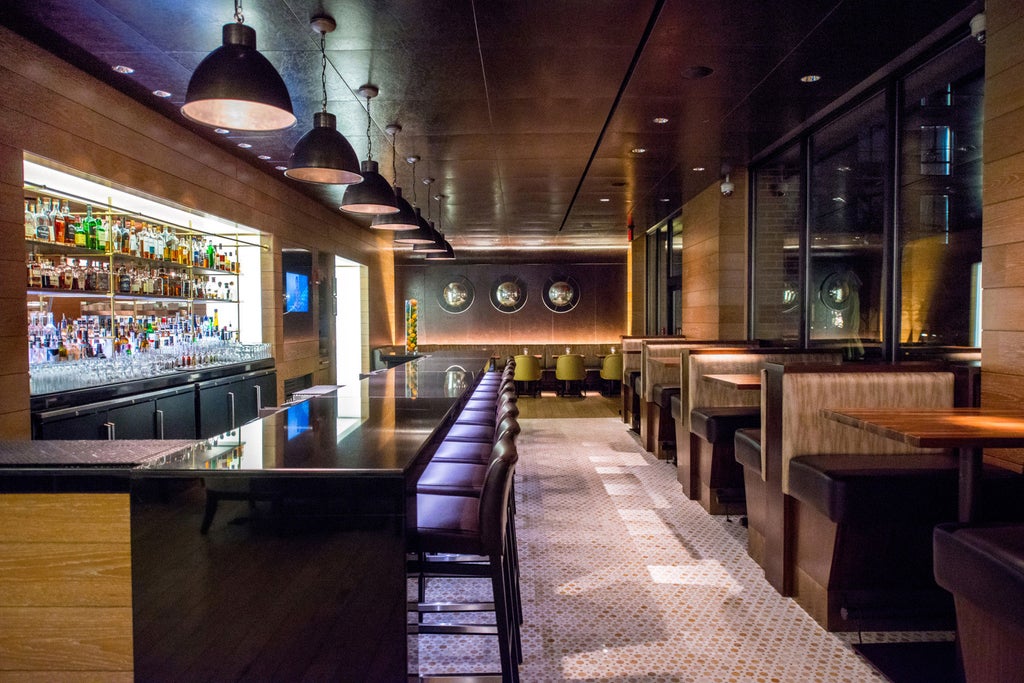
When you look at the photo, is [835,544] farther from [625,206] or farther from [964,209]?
[625,206]

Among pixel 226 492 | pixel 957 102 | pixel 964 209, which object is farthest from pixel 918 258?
pixel 226 492

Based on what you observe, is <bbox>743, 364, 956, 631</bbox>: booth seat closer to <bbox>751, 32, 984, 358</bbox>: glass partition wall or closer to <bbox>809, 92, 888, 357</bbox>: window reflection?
<bbox>751, 32, 984, 358</bbox>: glass partition wall

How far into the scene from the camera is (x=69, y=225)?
14.4 feet

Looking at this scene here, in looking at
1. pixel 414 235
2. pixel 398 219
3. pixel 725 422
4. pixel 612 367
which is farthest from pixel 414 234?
pixel 612 367

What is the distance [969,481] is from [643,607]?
1.44m

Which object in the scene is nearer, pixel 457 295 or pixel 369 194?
pixel 369 194

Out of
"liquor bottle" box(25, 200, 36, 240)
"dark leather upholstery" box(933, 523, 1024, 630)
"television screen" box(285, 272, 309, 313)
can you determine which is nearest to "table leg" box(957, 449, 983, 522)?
"dark leather upholstery" box(933, 523, 1024, 630)

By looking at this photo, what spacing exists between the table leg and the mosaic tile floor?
0.71 meters

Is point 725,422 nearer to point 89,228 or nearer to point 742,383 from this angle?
point 742,383

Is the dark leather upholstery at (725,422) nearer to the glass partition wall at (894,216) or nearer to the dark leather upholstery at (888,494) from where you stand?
the glass partition wall at (894,216)

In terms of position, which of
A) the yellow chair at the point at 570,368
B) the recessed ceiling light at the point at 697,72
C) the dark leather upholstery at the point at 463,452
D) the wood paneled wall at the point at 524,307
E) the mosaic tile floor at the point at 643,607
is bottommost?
the mosaic tile floor at the point at 643,607

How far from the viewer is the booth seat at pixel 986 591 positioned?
66.0 inches

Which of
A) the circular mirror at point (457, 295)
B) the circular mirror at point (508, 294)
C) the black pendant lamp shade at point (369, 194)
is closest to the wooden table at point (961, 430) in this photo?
the black pendant lamp shade at point (369, 194)

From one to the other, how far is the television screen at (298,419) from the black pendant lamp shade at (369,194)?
1.43 m
